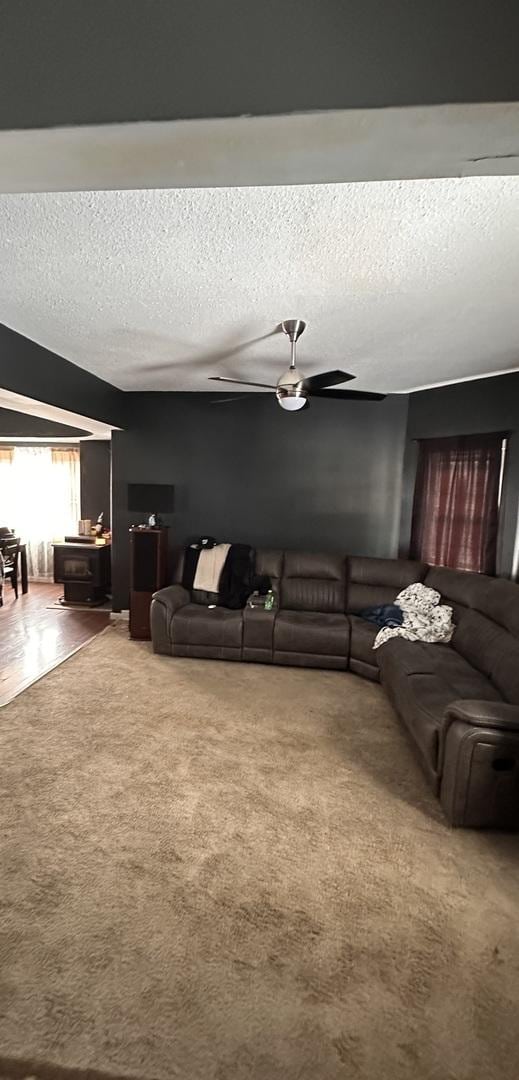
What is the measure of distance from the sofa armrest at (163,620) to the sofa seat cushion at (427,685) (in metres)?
1.85

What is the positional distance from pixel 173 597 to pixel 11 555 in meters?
3.26

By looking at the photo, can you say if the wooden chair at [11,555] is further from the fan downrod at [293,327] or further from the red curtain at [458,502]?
the red curtain at [458,502]

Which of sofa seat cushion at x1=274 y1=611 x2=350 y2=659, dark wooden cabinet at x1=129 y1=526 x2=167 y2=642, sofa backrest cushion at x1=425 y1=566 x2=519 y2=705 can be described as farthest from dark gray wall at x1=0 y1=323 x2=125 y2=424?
sofa backrest cushion at x1=425 y1=566 x2=519 y2=705

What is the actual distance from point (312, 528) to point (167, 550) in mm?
1592

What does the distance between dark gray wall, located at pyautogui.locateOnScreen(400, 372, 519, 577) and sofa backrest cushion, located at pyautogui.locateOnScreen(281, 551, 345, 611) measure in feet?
2.80

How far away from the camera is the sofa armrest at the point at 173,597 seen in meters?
4.11

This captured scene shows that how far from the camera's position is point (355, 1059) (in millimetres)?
1246

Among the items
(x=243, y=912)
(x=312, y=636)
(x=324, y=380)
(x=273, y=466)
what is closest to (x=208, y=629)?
(x=312, y=636)

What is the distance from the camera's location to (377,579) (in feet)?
14.4

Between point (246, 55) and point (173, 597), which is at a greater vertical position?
point (246, 55)

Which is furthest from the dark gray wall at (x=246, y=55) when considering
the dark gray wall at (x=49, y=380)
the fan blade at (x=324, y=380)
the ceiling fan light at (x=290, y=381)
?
the dark gray wall at (x=49, y=380)

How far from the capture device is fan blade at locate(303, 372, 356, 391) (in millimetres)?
2623

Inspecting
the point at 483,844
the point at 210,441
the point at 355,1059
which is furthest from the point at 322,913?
the point at 210,441

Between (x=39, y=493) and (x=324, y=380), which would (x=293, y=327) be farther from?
(x=39, y=493)
